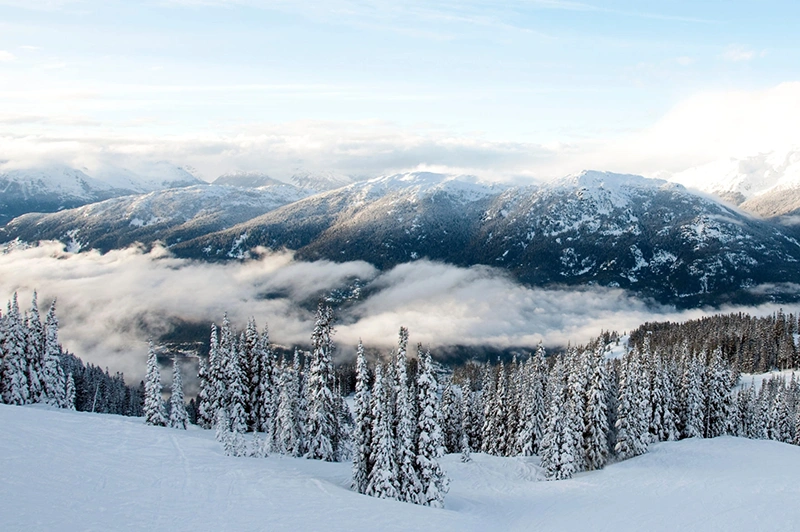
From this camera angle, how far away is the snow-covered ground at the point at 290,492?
2509 cm

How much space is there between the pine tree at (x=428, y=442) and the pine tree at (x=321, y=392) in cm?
1248

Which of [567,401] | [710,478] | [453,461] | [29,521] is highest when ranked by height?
Answer: [29,521]

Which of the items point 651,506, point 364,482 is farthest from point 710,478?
point 364,482

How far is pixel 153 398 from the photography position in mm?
64500

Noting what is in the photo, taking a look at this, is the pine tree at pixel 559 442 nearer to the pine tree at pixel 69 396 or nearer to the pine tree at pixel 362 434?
the pine tree at pixel 362 434

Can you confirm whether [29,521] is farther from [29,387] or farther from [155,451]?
[29,387]

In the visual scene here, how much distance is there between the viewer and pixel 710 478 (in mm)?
51969

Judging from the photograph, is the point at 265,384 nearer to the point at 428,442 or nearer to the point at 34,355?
the point at 34,355

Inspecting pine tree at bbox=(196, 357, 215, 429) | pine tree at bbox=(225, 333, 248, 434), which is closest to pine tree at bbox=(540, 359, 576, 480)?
pine tree at bbox=(225, 333, 248, 434)

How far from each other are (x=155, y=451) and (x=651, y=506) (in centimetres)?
3837

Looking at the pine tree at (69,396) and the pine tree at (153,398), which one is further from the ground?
the pine tree at (153,398)

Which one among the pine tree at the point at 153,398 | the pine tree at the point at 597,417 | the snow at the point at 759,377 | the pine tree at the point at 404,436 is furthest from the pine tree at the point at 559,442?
the snow at the point at 759,377

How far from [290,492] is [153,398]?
38149 mm

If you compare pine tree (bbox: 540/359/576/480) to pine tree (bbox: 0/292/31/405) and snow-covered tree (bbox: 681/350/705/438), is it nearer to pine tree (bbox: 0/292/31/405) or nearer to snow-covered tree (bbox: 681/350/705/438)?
snow-covered tree (bbox: 681/350/705/438)
